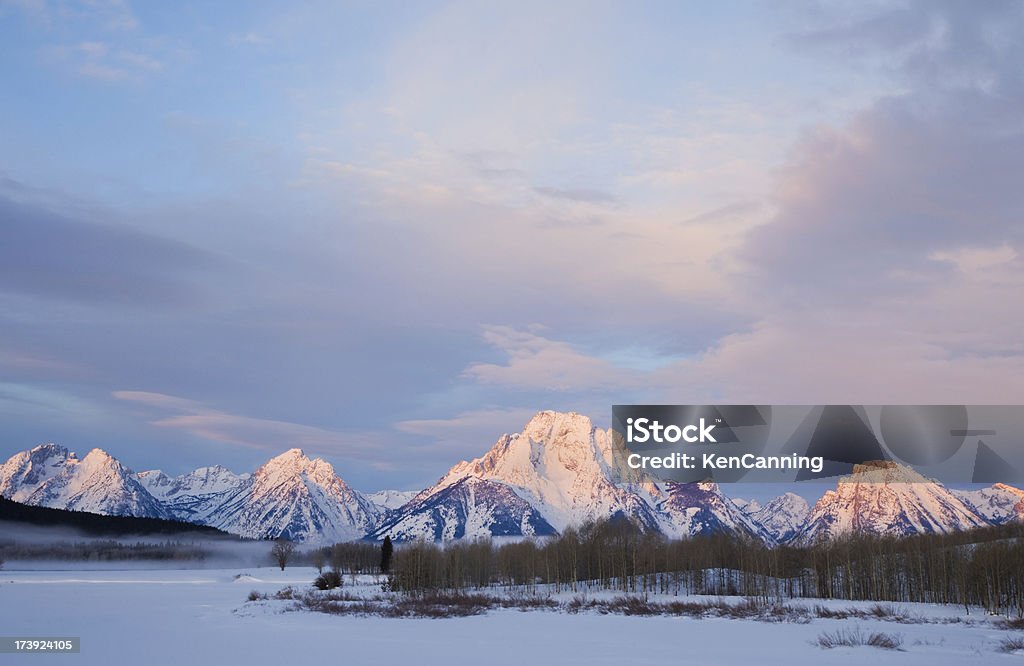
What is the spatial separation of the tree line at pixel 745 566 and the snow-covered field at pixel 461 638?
25.6 m

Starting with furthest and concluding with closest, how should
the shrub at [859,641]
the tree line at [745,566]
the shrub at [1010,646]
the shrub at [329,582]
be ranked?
1. the shrub at [329,582]
2. the tree line at [745,566]
3. the shrub at [859,641]
4. the shrub at [1010,646]

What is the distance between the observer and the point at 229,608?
6712 centimetres

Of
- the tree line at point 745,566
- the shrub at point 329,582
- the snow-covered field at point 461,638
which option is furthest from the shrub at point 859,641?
the shrub at point 329,582

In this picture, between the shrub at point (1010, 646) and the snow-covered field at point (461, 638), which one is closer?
the snow-covered field at point (461, 638)

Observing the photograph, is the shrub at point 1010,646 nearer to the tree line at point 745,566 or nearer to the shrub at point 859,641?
the shrub at point 859,641

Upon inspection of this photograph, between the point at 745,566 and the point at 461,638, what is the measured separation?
7654 centimetres

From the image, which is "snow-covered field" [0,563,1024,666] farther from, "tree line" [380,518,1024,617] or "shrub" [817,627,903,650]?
"tree line" [380,518,1024,617]

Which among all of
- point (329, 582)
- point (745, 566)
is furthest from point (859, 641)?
point (329, 582)

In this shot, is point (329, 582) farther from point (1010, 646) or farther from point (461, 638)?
point (1010, 646)

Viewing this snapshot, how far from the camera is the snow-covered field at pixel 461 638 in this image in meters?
34.6

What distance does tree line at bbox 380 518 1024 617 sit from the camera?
279ft

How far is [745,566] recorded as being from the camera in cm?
11075

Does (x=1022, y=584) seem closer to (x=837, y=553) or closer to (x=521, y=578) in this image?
(x=837, y=553)

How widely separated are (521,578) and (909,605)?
60239 millimetres
